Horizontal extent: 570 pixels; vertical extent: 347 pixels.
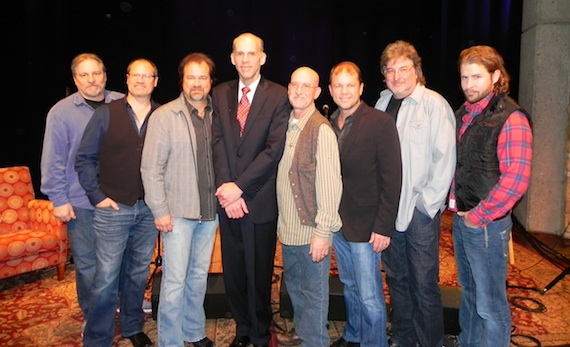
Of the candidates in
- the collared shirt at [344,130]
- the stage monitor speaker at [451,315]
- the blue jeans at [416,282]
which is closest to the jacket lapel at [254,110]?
the collared shirt at [344,130]

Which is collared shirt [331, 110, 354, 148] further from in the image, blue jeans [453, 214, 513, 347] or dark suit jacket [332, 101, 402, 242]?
blue jeans [453, 214, 513, 347]

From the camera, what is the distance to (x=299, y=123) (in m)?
2.29

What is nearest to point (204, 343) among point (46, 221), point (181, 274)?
point (181, 274)

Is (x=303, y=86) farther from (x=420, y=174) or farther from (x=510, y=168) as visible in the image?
(x=510, y=168)

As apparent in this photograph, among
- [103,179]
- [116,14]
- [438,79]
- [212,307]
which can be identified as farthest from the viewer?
[438,79]

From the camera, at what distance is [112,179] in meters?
2.44

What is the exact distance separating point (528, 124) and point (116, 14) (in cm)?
546

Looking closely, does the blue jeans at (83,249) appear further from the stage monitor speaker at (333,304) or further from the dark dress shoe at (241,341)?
the stage monitor speaker at (333,304)

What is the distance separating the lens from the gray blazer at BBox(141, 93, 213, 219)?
2285mm

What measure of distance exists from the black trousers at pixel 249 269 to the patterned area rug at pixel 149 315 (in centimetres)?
36

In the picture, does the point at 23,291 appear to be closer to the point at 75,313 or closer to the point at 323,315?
the point at 75,313

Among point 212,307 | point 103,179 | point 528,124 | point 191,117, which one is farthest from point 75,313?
point 528,124

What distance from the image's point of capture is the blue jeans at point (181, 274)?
2.36 m

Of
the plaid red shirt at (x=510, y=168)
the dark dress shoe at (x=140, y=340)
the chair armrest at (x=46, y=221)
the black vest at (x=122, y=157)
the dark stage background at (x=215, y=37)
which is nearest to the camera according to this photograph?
the plaid red shirt at (x=510, y=168)
